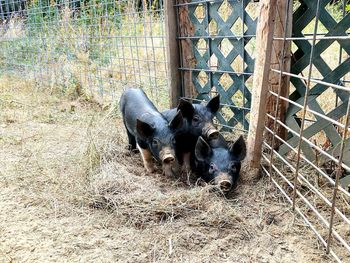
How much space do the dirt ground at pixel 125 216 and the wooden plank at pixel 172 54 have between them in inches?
38.8

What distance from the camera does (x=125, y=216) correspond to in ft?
9.25

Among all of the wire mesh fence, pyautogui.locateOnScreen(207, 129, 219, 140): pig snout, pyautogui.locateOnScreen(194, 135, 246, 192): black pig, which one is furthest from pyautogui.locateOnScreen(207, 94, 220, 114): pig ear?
the wire mesh fence

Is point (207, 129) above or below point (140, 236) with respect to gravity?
above

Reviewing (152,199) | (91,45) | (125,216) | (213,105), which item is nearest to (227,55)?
(213,105)

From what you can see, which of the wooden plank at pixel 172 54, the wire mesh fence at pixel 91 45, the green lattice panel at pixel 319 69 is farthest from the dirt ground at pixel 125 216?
the wire mesh fence at pixel 91 45

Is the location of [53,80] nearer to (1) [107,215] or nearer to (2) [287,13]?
(1) [107,215]

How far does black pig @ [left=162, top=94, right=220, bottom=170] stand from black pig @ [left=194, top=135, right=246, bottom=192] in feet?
0.77

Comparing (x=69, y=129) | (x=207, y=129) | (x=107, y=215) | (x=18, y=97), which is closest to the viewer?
(x=107, y=215)

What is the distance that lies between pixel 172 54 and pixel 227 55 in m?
0.84

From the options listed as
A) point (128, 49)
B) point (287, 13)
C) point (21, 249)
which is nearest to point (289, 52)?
point (287, 13)

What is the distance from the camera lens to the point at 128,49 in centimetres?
579

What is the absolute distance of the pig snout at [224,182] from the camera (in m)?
3.09

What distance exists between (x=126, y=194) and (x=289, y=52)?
1806 mm

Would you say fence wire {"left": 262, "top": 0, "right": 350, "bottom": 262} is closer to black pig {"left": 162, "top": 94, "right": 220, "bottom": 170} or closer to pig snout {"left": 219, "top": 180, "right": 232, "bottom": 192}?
pig snout {"left": 219, "top": 180, "right": 232, "bottom": 192}
